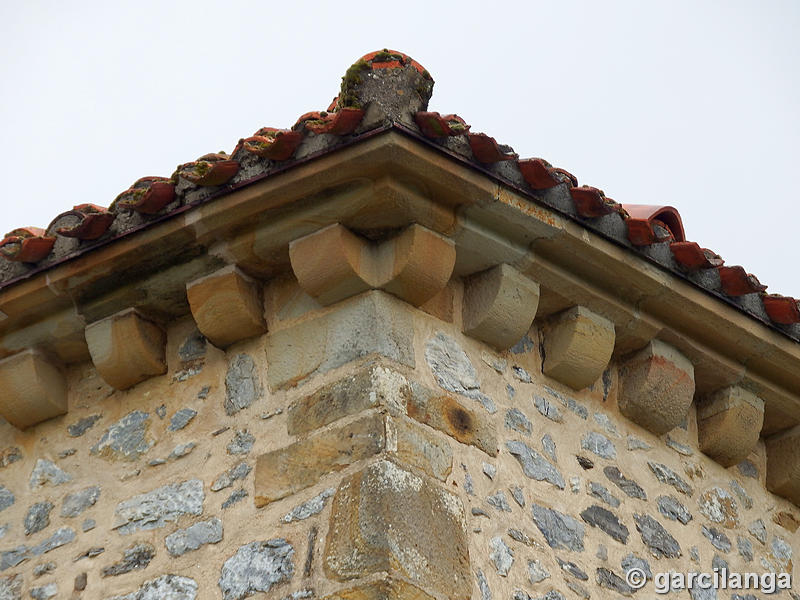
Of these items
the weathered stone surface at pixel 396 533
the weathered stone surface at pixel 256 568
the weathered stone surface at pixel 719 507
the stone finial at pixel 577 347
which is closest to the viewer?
the weathered stone surface at pixel 396 533

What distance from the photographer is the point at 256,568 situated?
3994mm

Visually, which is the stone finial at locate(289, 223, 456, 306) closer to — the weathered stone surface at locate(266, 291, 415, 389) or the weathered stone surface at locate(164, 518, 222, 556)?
the weathered stone surface at locate(266, 291, 415, 389)

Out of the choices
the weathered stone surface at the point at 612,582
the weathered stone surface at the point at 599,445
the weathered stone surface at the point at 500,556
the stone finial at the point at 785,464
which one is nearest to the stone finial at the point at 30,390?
the weathered stone surface at the point at 500,556

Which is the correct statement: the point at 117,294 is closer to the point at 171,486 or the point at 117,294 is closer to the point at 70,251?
the point at 70,251

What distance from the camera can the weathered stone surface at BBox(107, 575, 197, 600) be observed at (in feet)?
13.4

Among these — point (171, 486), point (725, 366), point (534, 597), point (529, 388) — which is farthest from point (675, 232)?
point (171, 486)

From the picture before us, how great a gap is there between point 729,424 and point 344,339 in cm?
171

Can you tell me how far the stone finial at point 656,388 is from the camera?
4.96 m

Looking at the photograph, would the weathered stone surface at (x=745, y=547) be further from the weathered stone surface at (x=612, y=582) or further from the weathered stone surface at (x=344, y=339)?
the weathered stone surface at (x=344, y=339)

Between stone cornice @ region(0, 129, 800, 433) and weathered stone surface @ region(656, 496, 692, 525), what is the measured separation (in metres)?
0.53

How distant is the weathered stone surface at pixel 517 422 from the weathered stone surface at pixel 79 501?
4.53 feet

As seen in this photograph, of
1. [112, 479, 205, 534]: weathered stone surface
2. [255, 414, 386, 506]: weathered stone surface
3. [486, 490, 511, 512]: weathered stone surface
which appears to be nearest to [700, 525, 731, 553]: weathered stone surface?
[486, 490, 511, 512]: weathered stone surface

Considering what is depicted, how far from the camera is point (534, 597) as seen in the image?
13.5ft

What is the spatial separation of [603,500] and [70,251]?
1.98m
